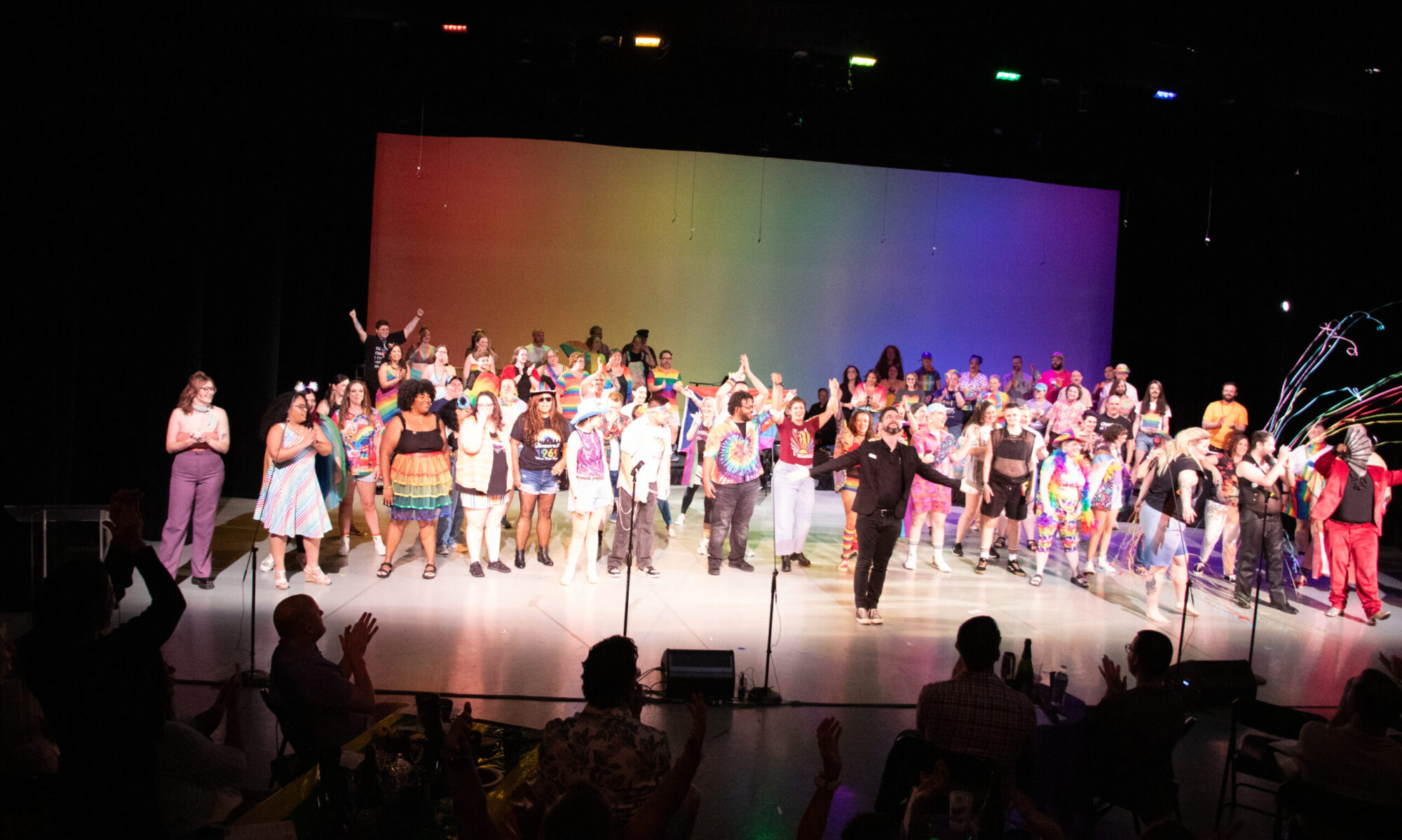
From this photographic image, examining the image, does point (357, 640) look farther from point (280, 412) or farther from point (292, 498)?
point (280, 412)

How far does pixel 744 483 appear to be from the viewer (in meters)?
8.10

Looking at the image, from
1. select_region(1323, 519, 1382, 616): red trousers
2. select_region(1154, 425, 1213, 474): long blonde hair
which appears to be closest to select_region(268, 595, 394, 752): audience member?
select_region(1154, 425, 1213, 474): long blonde hair

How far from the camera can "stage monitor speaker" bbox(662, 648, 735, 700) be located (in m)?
5.29

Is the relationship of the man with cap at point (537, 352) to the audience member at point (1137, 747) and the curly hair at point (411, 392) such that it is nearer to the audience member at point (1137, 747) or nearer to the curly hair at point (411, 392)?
the curly hair at point (411, 392)

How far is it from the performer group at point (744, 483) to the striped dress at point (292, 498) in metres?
0.01

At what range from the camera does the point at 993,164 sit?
14.8 metres

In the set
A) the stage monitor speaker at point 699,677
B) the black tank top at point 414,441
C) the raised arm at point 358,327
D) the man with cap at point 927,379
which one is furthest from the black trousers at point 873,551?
the raised arm at point 358,327

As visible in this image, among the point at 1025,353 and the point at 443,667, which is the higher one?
the point at 1025,353

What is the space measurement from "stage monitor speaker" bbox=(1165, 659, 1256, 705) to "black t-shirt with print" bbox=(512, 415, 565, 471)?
4637 mm

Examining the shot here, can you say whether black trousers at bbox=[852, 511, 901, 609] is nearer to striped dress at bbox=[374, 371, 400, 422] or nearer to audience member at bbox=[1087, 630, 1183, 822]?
audience member at bbox=[1087, 630, 1183, 822]

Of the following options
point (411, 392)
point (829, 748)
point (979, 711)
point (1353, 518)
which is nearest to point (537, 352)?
point (411, 392)

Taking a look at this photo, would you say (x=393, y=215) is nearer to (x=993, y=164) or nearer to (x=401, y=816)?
(x=993, y=164)

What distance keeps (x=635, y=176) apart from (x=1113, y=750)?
11.9m

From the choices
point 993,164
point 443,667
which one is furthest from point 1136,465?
point 443,667
